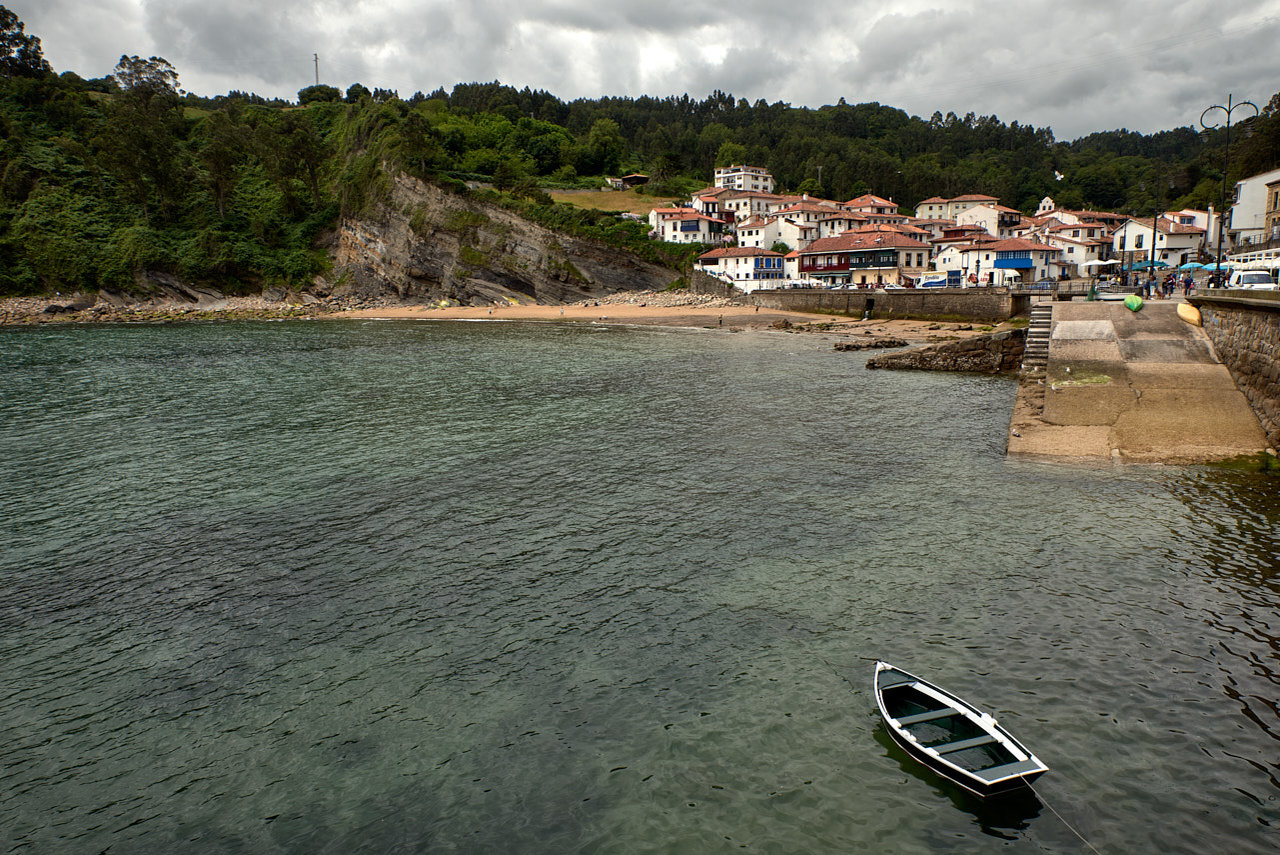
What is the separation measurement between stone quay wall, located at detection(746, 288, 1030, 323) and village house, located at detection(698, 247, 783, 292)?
31.7 feet

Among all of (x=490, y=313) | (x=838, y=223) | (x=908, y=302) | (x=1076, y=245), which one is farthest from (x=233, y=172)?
(x=1076, y=245)

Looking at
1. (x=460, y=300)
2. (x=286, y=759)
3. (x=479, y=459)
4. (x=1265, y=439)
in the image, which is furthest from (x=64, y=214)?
(x=1265, y=439)

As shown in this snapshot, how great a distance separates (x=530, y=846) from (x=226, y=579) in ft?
32.3

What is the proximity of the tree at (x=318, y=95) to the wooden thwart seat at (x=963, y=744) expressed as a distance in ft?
628

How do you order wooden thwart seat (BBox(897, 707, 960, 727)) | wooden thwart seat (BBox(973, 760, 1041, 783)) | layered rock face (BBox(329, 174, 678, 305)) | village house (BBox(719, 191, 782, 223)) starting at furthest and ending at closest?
village house (BBox(719, 191, 782, 223)) < layered rock face (BBox(329, 174, 678, 305)) < wooden thwart seat (BBox(897, 707, 960, 727)) < wooden thwart seat (BBox(973, 760, 1041, 783))

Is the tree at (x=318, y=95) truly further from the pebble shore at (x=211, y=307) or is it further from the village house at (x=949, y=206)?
the village house at (x=949, y=206)

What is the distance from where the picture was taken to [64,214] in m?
93.6

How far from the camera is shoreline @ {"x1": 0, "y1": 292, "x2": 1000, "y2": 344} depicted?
70.4m

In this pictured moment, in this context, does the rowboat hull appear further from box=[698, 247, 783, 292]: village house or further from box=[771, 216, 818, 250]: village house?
box=[771, 216, 818, 250]: village house

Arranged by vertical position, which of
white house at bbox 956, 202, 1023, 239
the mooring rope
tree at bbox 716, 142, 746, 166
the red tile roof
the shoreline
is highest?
tree at bbox 716, 142, 746, 166

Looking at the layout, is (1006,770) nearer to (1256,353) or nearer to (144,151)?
(1256,353)

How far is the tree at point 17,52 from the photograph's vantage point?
11419cm

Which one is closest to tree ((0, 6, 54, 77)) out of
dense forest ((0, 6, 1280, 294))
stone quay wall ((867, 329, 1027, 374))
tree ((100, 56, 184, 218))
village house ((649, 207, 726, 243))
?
dense forest ((0, 6, 1280, 294))

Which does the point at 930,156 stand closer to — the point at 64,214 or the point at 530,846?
the point at 64,214
